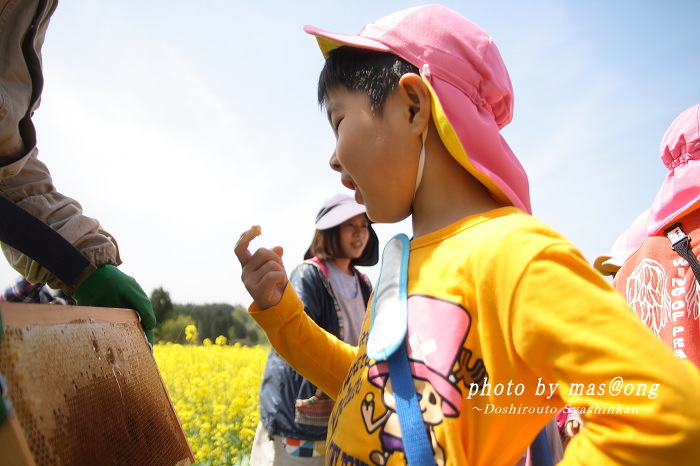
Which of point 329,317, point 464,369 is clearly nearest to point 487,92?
point 464,369

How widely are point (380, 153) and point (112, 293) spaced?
1030 mm

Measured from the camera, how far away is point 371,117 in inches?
49.6

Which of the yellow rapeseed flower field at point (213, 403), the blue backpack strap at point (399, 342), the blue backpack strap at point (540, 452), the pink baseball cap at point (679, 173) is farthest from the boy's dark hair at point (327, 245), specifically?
the blue backpack strap at point (540, 452)

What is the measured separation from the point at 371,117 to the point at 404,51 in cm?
20

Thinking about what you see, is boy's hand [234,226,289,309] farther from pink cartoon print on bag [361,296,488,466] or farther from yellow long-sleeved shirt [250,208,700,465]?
pink cartoon print on bag [361,296,488,466]

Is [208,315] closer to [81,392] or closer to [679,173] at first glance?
[679,173]

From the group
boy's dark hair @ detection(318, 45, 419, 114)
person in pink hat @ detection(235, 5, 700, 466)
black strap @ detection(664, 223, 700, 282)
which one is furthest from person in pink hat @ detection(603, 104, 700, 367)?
boy's dark hair @ detection(318, 45, 419, 114)

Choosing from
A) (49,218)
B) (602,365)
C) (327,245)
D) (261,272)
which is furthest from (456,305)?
(327,245)

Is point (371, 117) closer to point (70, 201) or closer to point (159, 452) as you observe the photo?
point (159, 452)

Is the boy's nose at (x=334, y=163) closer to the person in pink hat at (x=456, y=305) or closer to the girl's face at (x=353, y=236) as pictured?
the person in pink hat at (x=456, y=305)

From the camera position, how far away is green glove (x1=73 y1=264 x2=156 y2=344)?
1.51 metres

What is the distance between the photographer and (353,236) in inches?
140

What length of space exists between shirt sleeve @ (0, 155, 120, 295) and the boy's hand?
1.85ft

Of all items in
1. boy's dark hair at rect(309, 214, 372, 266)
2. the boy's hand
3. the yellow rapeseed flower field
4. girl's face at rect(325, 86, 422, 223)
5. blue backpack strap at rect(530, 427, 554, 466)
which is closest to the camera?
blue backpack strap at rect(530, 427, 554, 466)
